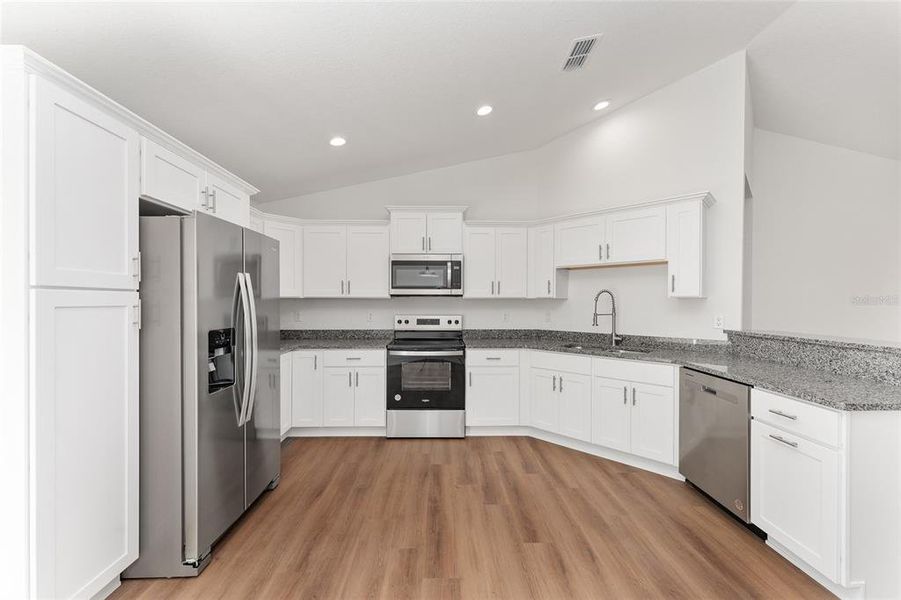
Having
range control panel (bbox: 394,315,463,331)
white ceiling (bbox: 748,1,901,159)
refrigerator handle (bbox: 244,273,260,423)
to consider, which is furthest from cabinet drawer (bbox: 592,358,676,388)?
refrigerator handle (bbox: 244,273,260,423)

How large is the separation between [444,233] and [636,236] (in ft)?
6.21

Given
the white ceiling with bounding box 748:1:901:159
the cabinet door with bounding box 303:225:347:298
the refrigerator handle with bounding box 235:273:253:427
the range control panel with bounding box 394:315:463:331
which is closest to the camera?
the refrigerator handle with bounding box 235:273:253:427

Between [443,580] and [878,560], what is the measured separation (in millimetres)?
1962

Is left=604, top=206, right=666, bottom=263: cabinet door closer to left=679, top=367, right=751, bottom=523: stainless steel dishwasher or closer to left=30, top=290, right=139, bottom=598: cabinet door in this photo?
left=679, top=367, right=751, bottom=523: stainless steel dishwasher

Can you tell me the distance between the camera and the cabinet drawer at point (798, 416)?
6.20ft

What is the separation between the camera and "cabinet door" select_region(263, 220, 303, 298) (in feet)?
14.1

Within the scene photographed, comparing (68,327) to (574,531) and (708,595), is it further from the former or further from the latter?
(708,595)

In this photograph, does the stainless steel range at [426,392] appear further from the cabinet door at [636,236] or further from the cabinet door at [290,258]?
the cabinet door at [636,236]

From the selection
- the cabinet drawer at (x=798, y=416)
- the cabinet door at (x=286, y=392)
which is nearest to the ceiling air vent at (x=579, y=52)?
the cabinet drawer at (x=798, y=416)

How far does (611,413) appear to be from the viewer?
11.5ft

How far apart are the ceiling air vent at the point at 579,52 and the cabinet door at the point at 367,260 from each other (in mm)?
2357

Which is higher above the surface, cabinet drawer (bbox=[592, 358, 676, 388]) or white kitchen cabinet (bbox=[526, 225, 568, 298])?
white kitchen cabinet (bbox=[526, 225, 568, 298])

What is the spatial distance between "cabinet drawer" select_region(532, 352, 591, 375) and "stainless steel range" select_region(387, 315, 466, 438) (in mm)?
748

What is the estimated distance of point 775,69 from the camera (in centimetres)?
337
